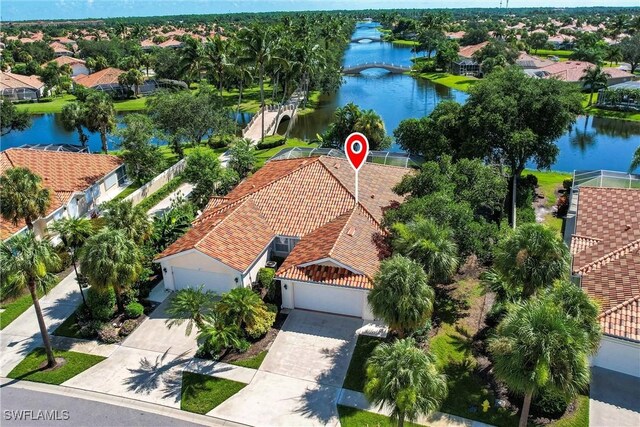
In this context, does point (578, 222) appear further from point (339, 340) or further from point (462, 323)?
point (339, 340)

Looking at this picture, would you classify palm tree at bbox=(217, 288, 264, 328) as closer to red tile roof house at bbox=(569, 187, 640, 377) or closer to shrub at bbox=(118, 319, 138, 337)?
shrub at bbox=(118, 319, 138, 337)

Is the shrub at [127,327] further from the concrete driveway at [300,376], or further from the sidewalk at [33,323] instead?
the concrete driveway at [300,376]

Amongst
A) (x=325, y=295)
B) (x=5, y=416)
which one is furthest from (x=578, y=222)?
(x=5, y=416)

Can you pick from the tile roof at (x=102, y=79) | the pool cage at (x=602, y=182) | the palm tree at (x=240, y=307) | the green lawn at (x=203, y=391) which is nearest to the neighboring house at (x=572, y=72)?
the pool cage at (x=602, y=182)

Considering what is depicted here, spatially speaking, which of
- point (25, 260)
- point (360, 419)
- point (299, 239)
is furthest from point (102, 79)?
point (360, 419)

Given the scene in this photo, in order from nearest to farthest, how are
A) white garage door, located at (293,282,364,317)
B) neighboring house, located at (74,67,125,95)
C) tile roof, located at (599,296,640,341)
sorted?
tile roof, located at (599,296,640,341)
white garage door, located at (293,282,364,317)
neighboring house, located at (74,67,125,95)

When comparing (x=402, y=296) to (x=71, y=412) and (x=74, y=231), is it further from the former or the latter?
(x=74, y=231)

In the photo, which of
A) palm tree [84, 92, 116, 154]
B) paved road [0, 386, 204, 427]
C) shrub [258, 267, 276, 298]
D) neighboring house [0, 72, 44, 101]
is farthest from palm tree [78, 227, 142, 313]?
neighboring house [0, 72, 44, 101]
